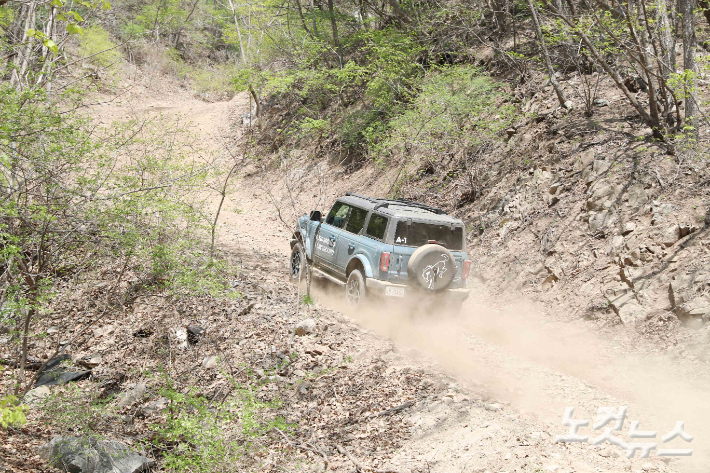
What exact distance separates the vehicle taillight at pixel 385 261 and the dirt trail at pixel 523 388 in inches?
27.3

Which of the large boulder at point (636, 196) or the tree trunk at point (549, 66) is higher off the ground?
the tree trunk at point (549, 66)

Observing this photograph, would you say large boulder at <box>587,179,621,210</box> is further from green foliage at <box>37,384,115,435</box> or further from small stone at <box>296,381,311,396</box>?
green foliage at <box>37,384,115,435</box>

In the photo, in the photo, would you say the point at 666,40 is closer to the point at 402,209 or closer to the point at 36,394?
the point at 402,209

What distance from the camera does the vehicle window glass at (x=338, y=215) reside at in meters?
9.62

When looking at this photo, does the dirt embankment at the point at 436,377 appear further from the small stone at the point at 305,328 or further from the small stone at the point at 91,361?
the small stone at the point at 91,361

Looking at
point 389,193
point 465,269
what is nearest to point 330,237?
point 465,269

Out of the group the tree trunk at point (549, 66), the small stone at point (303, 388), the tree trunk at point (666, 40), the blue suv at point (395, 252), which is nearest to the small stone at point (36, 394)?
the small stone at point (303, 388)

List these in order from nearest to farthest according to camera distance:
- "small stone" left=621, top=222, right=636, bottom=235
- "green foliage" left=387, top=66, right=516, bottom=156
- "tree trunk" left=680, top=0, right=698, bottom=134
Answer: "small stone" left=621, top=222, right=636, bottom=235 → "tree trunk" left=680, top=0, right=698, bottom=134 → "green foliage" left=387, top=66, right=516, bottom=156

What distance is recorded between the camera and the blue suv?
833cm

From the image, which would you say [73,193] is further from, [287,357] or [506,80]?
[506,80]

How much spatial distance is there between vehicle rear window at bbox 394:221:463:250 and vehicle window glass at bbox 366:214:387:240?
24 cm

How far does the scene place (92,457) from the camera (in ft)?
19.0

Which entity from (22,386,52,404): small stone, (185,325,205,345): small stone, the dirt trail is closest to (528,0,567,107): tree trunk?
the dirt trail

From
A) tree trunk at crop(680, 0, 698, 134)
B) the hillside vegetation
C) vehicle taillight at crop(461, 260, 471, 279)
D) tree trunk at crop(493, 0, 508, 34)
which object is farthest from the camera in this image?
tree trunk at crop(493, 0, 508, 34)
